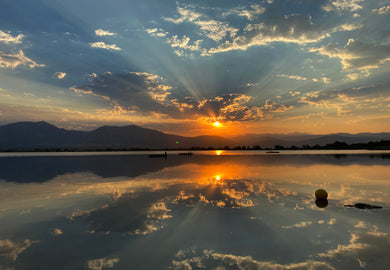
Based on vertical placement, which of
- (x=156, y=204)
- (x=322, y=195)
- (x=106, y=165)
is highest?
(x=322, y=195)

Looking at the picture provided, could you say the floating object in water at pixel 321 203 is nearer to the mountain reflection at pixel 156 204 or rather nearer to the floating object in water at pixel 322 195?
the floating object in water at pixel 322 195

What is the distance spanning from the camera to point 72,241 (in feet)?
34.2

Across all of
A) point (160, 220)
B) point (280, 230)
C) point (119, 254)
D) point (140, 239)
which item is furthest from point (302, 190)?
point (119, 254)

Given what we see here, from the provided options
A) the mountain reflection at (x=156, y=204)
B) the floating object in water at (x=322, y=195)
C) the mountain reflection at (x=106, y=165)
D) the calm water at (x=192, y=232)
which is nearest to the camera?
the calm water at (x=192, y=232)

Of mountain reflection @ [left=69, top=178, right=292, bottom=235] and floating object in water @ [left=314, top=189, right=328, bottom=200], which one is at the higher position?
floating object in water @ [left=314, top=189, right=328, bottom=200]

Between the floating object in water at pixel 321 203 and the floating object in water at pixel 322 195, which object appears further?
the floating object in water at pixel 322 195

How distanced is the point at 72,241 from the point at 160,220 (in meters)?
4.55

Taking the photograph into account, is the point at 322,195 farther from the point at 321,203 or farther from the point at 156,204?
the point at 156,204

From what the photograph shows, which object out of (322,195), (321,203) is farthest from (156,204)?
(322,195)

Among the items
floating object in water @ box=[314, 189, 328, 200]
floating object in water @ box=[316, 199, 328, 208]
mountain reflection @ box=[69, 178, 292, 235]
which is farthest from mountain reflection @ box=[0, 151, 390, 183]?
floating object in water @ box=[316, 199, 328, 208]

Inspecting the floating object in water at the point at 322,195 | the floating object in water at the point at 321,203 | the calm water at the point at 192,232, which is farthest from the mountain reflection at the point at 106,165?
the floating object in water at the point at 321,203

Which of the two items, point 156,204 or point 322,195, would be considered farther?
point 322,195

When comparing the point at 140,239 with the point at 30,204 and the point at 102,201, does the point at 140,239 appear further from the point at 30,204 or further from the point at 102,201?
the point at 30,204

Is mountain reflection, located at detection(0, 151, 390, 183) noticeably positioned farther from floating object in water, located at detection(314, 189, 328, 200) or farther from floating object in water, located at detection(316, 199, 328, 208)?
floating object in water, located at detection(316, 199, 328, 208)
